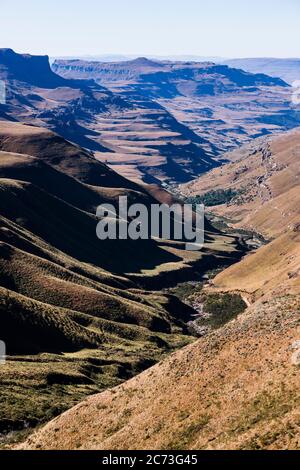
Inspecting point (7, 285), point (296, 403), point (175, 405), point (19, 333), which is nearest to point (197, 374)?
point (175, 405)

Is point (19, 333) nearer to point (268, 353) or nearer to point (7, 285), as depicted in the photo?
point (7, 285)

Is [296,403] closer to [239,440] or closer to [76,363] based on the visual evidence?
[239,440]

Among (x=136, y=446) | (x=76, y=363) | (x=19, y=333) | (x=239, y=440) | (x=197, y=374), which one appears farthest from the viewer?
(x=19, y=333)

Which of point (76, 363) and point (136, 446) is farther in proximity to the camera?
point (76, 363)

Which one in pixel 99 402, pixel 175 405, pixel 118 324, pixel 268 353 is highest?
pixel 268 353

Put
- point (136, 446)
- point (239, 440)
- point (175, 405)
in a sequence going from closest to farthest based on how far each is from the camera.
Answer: point (239, 440)
point (136, 446)
point (175, 405)

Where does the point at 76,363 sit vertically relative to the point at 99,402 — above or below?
below

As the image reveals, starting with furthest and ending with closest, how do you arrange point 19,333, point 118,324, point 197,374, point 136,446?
point 118,324, point 19,333, point 197,374, point 136,446

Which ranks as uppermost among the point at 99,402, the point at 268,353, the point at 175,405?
the point at 268,353
